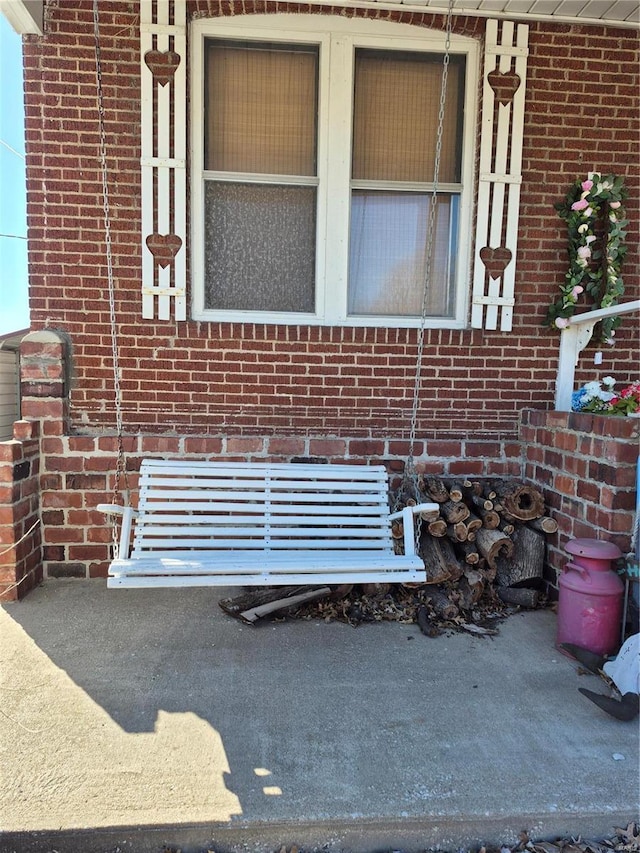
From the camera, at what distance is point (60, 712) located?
2.21 m

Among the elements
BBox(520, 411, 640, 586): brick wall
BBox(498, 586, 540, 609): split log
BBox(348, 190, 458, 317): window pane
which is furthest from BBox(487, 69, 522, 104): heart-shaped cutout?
BBox(498, 586, 540, 609): split log

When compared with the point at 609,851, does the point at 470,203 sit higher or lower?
higher

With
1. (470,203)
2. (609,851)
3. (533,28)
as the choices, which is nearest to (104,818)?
(609,851)

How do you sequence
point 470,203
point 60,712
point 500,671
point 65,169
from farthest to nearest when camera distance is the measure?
1. point 470,203
2. point 65,169
3. point 500,671
4. point 60,712

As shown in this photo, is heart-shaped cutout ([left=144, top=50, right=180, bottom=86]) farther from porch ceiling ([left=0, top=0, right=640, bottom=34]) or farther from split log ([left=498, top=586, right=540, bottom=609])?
split log ([left=498, top=586, right=540, bottom=609])

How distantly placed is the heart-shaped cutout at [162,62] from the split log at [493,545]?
3469 mm

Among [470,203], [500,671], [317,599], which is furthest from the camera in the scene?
[470,203]

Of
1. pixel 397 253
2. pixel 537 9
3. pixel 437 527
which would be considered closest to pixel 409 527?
pixel 437 527

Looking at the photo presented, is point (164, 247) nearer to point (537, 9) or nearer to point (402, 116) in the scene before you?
point (402, 116)

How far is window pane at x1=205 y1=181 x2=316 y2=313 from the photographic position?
3.72 meters

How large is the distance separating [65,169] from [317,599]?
3.12 metres

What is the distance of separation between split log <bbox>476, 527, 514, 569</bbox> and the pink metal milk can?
1.80ft

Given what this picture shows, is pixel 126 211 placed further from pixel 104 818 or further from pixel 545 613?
pixel 545 613

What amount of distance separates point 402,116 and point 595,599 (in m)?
3.24
